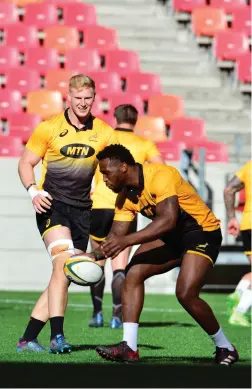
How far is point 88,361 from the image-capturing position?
Result: 7457mm

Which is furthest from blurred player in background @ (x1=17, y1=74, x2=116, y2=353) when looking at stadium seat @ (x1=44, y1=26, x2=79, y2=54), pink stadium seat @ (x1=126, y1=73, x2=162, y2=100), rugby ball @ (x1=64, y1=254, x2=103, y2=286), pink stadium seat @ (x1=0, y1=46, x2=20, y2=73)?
stadium seat @ (x1=44, y1=26, x2=79, y2=54)

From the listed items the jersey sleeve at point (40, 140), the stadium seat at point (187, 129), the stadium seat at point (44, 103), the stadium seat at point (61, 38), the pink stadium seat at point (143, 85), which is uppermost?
the stadium seat at point (61, 38)

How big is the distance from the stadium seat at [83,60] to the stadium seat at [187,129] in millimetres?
2259

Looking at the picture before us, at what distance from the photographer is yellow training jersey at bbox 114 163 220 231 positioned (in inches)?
288

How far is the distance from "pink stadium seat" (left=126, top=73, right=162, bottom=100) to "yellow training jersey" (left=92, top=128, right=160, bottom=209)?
27.2ft

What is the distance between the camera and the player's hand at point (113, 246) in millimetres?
7051

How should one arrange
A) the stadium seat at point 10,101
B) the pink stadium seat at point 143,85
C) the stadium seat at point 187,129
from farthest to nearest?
the pink stadium seat at point 143,85, the stadium seat at point 10,101, the stadium seat at point 187,129

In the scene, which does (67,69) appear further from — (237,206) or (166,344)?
(166,344)

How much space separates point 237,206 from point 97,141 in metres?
8.11

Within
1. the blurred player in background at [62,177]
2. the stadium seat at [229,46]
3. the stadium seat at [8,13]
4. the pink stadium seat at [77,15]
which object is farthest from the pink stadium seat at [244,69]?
the blurred player in background at [62,177]

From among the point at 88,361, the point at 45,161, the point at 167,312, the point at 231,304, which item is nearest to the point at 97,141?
the point at 45,161

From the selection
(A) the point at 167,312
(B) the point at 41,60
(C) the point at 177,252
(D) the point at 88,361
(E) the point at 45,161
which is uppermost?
(B) the point at 41,60

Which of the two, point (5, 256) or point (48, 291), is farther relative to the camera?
point (5, 256)

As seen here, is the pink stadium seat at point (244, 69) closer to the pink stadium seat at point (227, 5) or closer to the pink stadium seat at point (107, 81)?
the pink stadium seat at point (227, 5)
